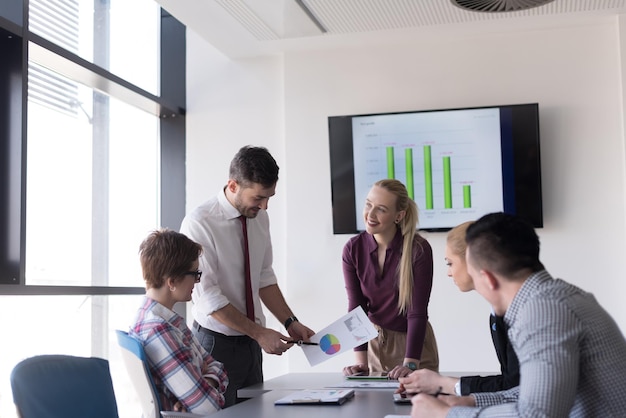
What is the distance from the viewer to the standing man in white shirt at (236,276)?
3.04 meters

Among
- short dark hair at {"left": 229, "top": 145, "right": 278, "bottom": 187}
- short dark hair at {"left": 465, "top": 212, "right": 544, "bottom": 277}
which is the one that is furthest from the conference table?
short dark hair at {"left": 229, "top": 145, "right": 278, "bottom": 187}

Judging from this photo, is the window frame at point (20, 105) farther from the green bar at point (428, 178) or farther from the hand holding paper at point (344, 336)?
the green bar at point (428, 178)

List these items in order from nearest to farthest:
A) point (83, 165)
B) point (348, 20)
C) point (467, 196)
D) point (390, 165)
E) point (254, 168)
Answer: point (254, 168), point (83, 165), point (348, 20), point (467, 196), point (390, 165)

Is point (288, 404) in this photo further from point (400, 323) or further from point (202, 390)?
point (400, 323)

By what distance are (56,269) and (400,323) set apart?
6.16ft

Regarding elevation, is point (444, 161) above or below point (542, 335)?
above

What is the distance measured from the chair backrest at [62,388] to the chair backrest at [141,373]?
88mm

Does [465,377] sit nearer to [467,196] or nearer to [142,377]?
[142,377]

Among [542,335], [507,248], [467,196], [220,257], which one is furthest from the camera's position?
[467,196]

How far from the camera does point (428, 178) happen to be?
497 cm

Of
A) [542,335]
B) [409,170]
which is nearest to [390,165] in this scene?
[409,170]

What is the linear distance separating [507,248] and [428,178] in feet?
10.6

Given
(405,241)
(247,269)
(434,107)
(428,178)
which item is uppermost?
(434,107)

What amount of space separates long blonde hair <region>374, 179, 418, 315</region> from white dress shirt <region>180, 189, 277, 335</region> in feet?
1.97
